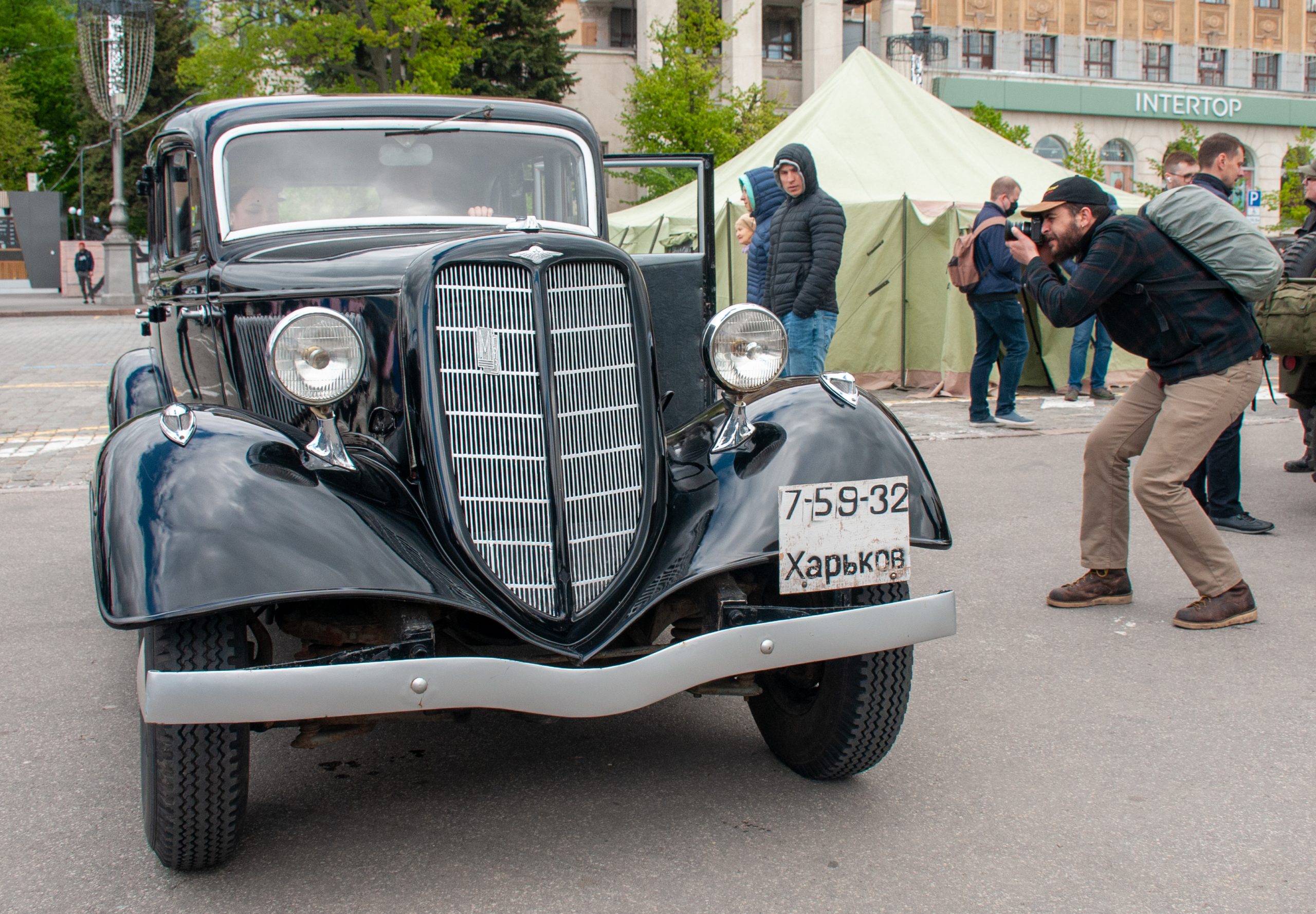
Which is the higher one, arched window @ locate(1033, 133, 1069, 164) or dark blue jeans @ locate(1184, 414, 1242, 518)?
arched window @ locate(1033, 133, 1069, 164)

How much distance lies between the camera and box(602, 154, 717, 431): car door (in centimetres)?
482

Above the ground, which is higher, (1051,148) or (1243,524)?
(1051,148)

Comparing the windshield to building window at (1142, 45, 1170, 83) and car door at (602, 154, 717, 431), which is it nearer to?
car door at (602, 154, 717, 431)

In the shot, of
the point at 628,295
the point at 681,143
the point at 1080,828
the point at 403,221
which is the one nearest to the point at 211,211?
the point at 403,221

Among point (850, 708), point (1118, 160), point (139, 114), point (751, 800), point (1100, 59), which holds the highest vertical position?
point (1100, 59)

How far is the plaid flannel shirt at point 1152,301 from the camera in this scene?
430 cm

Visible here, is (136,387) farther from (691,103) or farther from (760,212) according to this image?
(691,103)

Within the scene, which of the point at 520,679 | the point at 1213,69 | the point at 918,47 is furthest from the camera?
the point at 1213,69

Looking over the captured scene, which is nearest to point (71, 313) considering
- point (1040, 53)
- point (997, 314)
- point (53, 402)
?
point (53, 402)

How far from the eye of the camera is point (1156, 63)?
1794 inches

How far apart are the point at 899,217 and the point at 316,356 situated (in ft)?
30.4

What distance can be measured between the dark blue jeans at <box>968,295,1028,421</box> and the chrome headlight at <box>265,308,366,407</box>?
7.26 meters

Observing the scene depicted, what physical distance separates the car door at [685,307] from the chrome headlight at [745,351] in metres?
1.59

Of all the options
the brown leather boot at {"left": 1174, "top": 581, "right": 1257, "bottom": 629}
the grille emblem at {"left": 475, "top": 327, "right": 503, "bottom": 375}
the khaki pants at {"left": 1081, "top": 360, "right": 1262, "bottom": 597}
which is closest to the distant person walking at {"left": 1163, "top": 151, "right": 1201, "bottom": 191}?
the khaki pants at {"left": 1081, "top": 360, "right": 1262, "bottom": 597}
